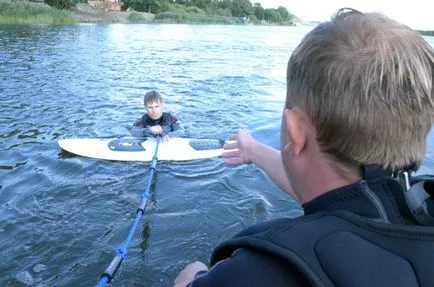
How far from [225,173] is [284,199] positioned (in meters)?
1.32

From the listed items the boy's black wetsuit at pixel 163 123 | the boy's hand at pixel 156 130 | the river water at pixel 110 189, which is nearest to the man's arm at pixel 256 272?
the river water at pixel 110 189

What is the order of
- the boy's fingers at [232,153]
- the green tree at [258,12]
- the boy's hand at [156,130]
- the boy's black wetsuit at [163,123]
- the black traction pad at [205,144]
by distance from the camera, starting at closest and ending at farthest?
the boy's fingers at [232,153], the black traction pad at [205,144], the boy's hand at [156,130], the boy's black wetsuit at [163,123], the green tree at [258,12]

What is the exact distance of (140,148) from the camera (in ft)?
24.6

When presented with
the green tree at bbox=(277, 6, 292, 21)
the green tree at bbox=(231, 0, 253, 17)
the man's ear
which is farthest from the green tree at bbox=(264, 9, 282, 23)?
the man's ear

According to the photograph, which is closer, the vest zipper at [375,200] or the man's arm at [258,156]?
the vest zipper at [375,200]

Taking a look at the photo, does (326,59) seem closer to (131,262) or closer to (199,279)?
(199,279)

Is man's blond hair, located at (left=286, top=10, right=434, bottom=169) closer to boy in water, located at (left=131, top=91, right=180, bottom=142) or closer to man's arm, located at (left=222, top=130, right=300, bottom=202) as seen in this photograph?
man's arm, located at (left=222, top=130, right=300, bottom=202)

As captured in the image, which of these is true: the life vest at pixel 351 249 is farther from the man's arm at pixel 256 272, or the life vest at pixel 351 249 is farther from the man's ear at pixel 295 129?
the man's ear at pixel 295 129

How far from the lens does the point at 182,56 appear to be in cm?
2369

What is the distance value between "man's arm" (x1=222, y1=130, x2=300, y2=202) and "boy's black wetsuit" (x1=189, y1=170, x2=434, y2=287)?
1.07 metres

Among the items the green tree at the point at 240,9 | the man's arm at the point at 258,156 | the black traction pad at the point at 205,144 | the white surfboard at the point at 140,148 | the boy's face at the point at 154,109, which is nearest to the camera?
the man's arm at the point at 258,156

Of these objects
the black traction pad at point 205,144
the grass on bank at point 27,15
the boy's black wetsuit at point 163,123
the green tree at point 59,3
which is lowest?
the black traction pad at point 205,144

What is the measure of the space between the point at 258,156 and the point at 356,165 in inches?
50.8

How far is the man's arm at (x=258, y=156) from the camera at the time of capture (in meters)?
2.37
